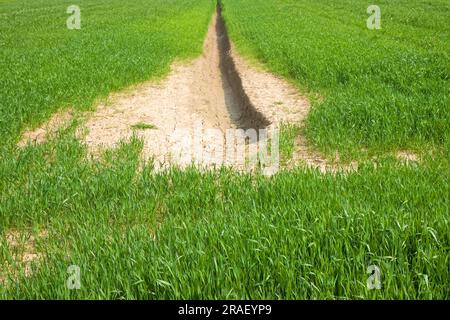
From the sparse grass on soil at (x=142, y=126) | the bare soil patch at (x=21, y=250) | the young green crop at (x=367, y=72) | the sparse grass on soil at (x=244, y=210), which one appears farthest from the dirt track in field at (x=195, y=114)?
the bare soil patch at (x=21, y=250)

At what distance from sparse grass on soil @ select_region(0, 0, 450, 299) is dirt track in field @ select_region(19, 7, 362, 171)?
0.42 m

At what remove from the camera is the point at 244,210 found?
4176mm

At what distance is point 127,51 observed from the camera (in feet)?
45.3

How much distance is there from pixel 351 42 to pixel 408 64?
4.06 metres

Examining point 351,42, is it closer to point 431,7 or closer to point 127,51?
point 127,51

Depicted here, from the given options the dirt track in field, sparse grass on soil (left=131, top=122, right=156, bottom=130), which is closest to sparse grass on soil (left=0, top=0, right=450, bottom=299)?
the dirt track in field

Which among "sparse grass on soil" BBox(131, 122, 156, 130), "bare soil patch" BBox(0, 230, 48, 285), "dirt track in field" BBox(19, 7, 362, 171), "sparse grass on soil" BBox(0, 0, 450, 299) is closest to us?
"sparse grass on soil" BBox(0, 0, 450, 299)

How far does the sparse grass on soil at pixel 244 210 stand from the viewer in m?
2.83

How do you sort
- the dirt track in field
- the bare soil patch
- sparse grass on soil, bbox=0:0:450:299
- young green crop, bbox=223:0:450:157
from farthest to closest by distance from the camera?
the dirt track in field
young green crop, bbox=223:0:450:157
the bare soil patch
sparse grass on soil, bbox=0:0:450:299

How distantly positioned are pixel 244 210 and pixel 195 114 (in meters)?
5.66

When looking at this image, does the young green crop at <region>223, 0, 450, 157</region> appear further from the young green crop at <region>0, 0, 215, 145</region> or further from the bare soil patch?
the bare soil patch

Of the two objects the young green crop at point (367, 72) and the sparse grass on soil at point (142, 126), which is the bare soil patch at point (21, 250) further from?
the young green crop at point (367, 72)

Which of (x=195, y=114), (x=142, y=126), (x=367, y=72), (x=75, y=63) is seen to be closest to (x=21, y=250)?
(x=142, y=126)

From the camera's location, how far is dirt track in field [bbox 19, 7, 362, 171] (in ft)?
22.8
